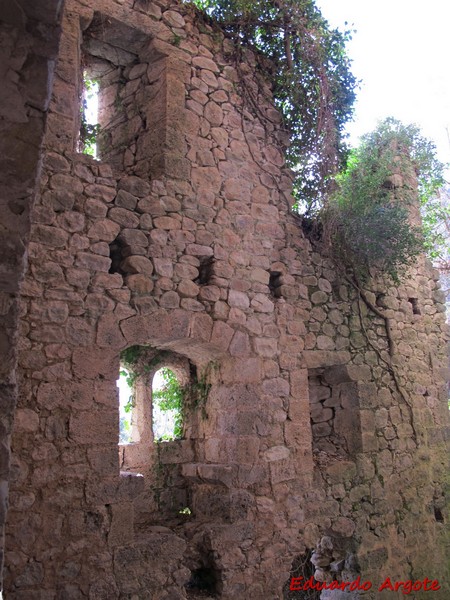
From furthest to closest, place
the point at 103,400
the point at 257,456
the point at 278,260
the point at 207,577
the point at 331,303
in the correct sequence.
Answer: the point at 331,303
the point at 278,260
the point at 257,456
the point at 207,577
the point at 103,400

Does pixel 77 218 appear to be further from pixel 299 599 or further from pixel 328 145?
pixel 299 599

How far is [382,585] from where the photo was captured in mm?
5742

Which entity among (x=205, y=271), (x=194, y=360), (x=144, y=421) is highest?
(x=205, y=271)

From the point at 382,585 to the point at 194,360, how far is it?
3137mm

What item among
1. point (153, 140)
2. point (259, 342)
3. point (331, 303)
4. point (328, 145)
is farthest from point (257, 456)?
point (328, 145)

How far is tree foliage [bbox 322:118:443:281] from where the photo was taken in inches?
243

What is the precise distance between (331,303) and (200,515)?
8.52ft

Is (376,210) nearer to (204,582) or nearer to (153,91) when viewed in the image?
(153,91)

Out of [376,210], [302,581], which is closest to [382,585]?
[302,581]

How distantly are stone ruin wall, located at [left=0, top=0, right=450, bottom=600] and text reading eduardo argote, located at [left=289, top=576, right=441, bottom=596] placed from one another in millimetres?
97

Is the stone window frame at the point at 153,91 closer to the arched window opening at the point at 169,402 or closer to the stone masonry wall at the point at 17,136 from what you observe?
the arched window opening at the point at 169,402

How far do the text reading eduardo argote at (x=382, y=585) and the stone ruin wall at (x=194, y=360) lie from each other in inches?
3.8

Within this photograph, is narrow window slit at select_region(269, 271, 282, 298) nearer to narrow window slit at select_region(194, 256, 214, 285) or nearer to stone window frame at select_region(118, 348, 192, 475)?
narrow window slit at select_region(194, 256, 214, 285)

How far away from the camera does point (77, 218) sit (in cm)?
413
